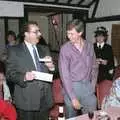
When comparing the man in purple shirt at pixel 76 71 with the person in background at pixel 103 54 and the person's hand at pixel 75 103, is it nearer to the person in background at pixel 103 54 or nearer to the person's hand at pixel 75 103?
the person's hand at pixel 75 103

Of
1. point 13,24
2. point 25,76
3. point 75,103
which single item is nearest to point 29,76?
point 25,76

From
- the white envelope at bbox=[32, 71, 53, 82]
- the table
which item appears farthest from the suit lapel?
the table

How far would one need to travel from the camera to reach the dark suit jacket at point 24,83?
9.27ft

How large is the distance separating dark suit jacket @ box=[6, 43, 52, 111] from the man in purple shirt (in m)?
0.25

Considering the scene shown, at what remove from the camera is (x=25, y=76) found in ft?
9.04

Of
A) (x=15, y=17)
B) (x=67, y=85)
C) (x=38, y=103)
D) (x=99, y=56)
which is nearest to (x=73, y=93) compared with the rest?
(x=67, y=85)

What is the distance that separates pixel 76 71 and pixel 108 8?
5016 millimetres

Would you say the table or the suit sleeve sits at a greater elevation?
the suit sleeve

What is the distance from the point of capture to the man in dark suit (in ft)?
9.29

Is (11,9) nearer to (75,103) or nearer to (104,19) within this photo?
(104,19)

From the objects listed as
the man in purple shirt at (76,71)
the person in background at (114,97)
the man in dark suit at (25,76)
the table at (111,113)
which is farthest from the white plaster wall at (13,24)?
the table at (111,113)

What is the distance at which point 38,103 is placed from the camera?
2.89 metres

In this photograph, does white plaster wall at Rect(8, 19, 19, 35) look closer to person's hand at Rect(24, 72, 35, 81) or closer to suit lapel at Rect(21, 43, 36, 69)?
suit lapel at Rect(21, 43, 36, 69)

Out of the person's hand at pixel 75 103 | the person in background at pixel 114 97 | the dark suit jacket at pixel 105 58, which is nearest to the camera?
the person in background at pixel 114 97
